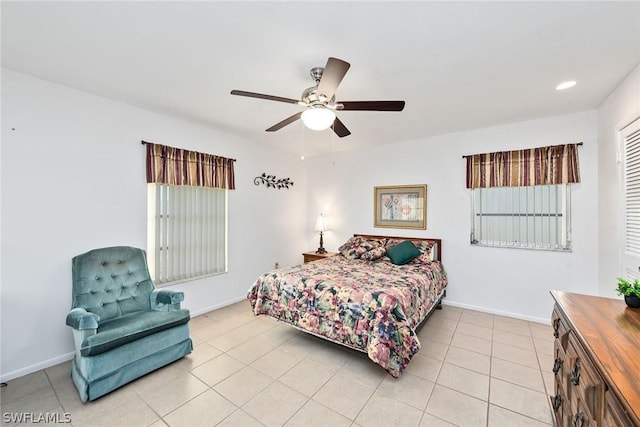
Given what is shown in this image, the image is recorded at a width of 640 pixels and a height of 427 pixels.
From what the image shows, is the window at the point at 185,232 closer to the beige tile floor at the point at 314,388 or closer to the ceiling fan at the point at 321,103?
the beige tile floor at the point at 314,388

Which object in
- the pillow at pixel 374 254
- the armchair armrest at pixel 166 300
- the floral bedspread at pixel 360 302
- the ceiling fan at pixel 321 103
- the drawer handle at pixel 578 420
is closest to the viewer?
the drawer handle at pixel 578 420

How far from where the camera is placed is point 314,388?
7.25 ft

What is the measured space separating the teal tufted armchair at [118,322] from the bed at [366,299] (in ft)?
3.02

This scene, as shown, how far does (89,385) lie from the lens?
1994mm

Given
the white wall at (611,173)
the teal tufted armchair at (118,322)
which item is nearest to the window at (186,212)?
the teal tufted armchair at (118,322)

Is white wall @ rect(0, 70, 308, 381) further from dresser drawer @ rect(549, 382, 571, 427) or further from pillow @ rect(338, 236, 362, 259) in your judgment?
dresser drawer @ rect(549, 382, 571, 427)

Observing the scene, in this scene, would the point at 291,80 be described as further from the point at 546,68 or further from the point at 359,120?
the point at 546,68

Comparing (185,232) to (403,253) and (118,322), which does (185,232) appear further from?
(403,253)

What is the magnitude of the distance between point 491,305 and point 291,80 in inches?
155

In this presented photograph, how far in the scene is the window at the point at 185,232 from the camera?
11.0 feet

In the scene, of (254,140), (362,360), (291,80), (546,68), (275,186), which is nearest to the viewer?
(546,68)

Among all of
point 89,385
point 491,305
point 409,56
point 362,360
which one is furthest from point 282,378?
point 491,305

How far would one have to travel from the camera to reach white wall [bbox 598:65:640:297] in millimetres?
2389

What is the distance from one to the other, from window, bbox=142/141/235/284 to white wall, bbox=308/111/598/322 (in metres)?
2.21
